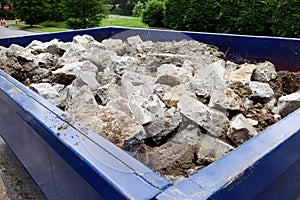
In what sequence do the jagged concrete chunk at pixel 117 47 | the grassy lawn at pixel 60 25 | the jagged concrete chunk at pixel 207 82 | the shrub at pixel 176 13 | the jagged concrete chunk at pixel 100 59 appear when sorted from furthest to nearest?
the grassy lawn at pixel 60 25 < the shrub at pixel 176 13 < the jagged concrete chunk at pixel 117 47 < the jagged concrete chunk at pixel 100 59 < the jagged concrete chunk at pixel 207 82

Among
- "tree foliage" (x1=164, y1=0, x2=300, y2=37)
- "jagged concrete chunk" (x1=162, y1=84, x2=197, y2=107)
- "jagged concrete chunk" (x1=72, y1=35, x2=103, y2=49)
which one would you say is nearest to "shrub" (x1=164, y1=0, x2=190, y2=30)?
"tree foliage" (x1=164, y1=0, x2=300, y2=37)

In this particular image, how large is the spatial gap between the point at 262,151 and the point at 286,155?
0.20 m

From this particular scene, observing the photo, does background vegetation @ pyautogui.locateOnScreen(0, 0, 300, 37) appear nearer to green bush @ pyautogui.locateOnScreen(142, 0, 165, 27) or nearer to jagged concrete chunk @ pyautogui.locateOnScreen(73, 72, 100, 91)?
green bush @ pyautogui.locateOnScreen(142, 0, 165, 27)

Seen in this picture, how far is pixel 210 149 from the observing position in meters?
1.45

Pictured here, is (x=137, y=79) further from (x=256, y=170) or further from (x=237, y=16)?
(x=237, y=16)

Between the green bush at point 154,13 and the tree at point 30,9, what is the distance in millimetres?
10895

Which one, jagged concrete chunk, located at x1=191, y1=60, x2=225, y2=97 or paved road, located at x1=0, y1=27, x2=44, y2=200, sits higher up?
jagged concrete chunk, located at x1=191, y1=60, x2=225, y2=97

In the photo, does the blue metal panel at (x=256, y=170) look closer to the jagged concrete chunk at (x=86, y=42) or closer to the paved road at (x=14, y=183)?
the paved road at (x=14, y=183)

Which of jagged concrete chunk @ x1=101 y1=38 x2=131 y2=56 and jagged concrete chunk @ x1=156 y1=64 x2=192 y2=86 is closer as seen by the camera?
jagged concrete chunk @ x1=156 y1=64 x2=192 y2=86

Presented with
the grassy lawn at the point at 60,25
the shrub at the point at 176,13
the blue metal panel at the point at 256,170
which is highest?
the blue metal panel at the point at 256,170

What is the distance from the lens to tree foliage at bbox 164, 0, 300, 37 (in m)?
7.36

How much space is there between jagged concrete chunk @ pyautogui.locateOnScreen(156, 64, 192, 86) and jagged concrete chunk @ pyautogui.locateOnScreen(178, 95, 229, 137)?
435 millimetres

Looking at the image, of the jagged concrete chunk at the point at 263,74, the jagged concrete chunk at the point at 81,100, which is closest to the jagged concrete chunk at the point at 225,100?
the jagged concrete chunk at the point at 263,74

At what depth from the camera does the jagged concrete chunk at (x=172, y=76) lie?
209cm
